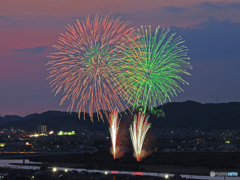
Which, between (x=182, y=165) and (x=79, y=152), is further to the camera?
(x=79, y=152)

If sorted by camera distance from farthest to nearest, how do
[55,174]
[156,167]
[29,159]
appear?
1. [29,159]
2. [156,167]
3. [55,174]

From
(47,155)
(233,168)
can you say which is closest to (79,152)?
(47,155)

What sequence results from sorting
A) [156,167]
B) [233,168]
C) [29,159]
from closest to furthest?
[233,168] < [156,167] < [29,159]

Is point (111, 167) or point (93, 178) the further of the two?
point (111, 167)

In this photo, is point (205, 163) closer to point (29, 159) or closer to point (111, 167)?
point (111, 167)

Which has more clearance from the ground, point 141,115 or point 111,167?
point 141,115

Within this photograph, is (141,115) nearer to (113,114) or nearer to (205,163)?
(113,114)

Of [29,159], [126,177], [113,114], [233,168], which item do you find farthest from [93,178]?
[29,159]

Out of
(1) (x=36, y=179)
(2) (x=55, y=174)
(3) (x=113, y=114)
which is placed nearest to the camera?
(1) (x=36, y=179)

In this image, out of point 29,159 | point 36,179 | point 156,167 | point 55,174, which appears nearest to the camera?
point 36,179
